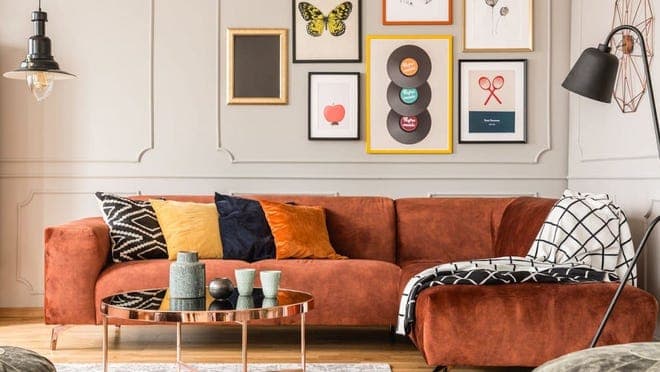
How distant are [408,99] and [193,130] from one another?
132 centimetres

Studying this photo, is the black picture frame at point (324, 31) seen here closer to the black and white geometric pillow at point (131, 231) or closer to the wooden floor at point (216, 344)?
the black and white geometric pillow at point (131, 231)

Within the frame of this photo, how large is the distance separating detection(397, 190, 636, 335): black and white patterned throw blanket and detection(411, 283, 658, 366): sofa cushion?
152 millimetres

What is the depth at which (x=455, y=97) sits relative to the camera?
16.8 feet

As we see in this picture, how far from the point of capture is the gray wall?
5.13m

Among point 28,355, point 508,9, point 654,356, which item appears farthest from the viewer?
point 508,9

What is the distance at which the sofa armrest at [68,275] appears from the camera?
4031 millimetres

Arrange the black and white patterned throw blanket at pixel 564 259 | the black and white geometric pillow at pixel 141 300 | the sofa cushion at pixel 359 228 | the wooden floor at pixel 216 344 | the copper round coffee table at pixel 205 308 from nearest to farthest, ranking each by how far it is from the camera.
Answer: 1. the copper round coffee table at pixel 205 308
2. the black and white geometric pillow at pixel 141 300
3. the black and white patterned throw blanket at pixel 564 259
4. the wooden floor at pixel 216 344
5. the sofa cushion at pixel 359 228

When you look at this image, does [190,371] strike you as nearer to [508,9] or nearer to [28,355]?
[28,355]

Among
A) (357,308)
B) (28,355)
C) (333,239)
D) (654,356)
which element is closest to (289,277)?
(357,308)

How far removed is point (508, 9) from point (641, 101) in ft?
4.23

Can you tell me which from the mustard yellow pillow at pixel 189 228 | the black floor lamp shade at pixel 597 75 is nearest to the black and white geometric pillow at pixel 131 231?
the mustard yellow pillow at pixel 189 228

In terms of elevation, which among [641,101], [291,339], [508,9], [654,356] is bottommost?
[291,339]

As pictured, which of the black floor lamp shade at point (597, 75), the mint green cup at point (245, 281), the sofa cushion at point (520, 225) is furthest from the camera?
the sofa cushion at point (520, 225)

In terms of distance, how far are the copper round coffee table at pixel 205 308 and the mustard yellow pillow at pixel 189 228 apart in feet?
3.44
